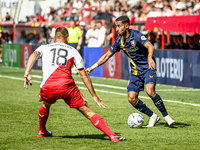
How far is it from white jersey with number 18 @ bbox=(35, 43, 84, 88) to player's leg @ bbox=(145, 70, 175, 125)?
1867mm

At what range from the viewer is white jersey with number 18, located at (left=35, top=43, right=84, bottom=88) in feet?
18.1

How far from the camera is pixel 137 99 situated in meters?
7.20

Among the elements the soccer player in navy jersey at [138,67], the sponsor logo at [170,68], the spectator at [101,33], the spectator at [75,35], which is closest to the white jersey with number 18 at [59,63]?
the soccer player in navy jersey at [138,67]

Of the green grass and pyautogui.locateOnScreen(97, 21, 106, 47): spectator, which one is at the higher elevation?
pyautogui.locateOnScreen(97, 21, 106, 47): spectator

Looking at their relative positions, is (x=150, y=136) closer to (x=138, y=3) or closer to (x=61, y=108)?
(x=61, y=108)

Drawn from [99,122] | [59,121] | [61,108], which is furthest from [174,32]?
[99,122]

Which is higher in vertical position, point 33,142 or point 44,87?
point 44,87

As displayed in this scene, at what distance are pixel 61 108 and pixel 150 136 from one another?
11.0ft

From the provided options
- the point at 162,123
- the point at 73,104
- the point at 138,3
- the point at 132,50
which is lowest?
the point at 162,123

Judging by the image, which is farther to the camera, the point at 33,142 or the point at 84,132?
the point at 84,132

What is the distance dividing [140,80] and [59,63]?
7.40 ft

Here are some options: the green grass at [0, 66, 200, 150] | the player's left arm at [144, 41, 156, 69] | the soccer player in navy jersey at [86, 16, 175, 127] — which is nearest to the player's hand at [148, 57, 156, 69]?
the player's left arm at [144, 41, 156, 69]

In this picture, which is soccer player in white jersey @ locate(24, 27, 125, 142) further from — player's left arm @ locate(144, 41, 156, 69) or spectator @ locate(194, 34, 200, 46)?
spectator @ locate(194, 34, 200, 46)

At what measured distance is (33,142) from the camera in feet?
18.4
